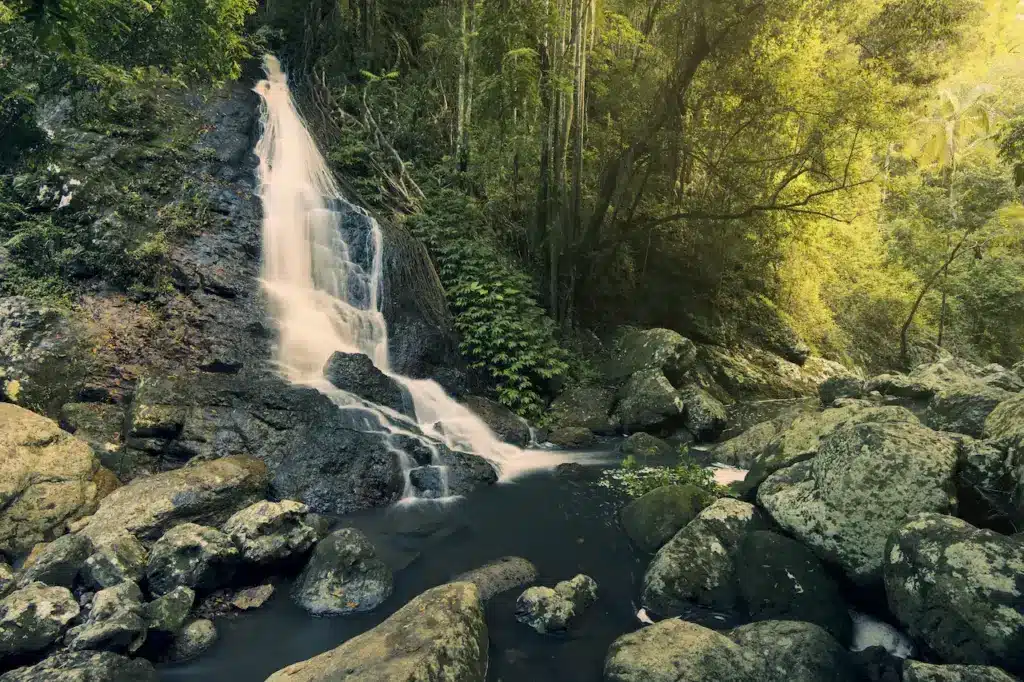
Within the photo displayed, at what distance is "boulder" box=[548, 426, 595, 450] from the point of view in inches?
411

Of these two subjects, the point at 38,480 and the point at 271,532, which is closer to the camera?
the point at 271,532

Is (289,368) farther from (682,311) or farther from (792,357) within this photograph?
(792,357)

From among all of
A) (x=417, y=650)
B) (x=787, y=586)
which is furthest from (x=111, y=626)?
(x=787, y=586)

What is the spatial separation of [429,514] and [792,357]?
45.7ft

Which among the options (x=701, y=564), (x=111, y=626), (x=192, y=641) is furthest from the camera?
(x=701, y=564)

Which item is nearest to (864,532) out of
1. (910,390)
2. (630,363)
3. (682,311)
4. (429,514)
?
(429,514)

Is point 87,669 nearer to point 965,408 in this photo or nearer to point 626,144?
point 965,408

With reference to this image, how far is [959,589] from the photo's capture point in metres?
3.69

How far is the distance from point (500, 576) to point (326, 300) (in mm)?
7213

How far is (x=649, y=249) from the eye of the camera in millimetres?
16188

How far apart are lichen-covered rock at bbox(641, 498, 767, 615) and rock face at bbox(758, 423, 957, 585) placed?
39cm

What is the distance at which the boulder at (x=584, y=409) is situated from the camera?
11.1 meters

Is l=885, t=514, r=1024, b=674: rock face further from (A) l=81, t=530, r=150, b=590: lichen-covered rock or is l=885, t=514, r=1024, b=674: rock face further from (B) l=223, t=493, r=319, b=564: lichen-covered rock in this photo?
(A) l=81, t=530, r=150, b=590: lichen-covered rock

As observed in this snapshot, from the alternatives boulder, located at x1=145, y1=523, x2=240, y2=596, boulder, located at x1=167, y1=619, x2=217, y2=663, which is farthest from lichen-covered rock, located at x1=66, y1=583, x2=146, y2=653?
boulder, located at x1=145, y1=523, x2=240, y2=596
